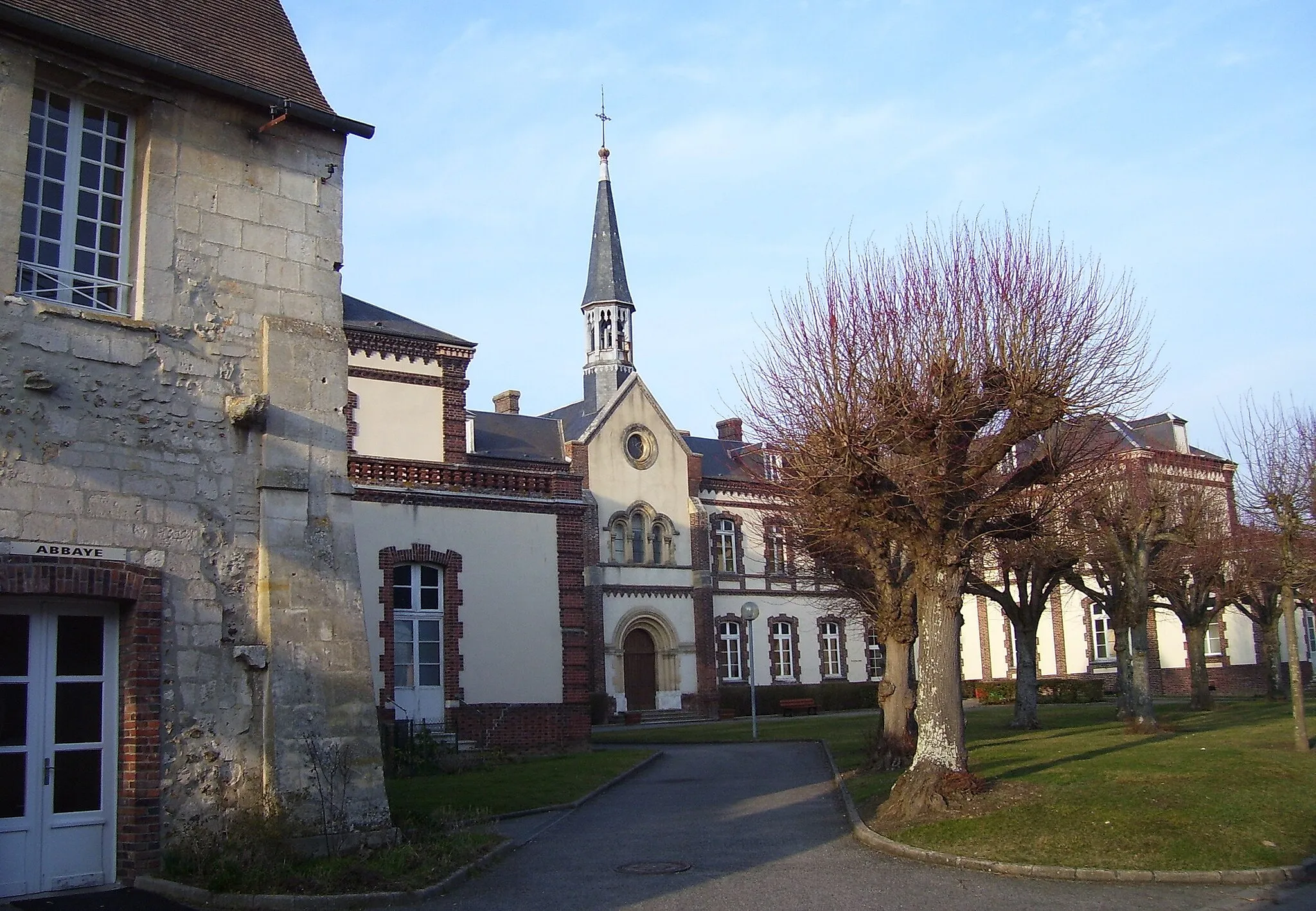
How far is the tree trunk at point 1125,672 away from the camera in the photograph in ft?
71.7

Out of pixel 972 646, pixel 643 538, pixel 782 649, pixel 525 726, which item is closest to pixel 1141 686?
pixel 525 726

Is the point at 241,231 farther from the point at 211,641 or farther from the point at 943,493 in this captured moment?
the point at 943,493

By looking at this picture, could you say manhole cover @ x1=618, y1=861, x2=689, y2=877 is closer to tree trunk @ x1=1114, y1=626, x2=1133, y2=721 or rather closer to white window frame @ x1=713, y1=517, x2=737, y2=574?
tree trunk @ x1=1114, y1=626, x2=1133, y2=721

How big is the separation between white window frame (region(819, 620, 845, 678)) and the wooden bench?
3985 mm

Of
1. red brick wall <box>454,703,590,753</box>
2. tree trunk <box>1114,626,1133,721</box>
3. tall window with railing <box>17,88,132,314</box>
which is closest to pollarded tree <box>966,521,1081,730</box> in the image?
tree trunk <box>1114,626,1133,721</box>

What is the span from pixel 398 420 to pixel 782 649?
1895 cm

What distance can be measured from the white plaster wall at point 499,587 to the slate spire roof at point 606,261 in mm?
21133

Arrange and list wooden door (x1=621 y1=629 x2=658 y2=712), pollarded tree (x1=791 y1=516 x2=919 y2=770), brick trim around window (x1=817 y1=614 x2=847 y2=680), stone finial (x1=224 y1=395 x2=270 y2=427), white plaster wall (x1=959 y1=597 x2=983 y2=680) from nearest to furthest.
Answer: stone finial (x1=224 y1=395 x2=270 y2=427)
pollarded tree (x1=791 y1=516 x2=919 y2=770)
wooden door (x1=621 y1=629 x2=658 y2=712)
brick trim around window (x1=817 y1=614 x2=847 y2=680)
white plaster wall (x1=959 y1=597 x2=983 y2=680)

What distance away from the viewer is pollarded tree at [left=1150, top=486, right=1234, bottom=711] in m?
26.8

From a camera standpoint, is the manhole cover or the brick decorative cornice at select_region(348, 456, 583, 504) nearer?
the manhole cover

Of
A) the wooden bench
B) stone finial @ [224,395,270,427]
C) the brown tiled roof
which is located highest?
the brown tiled roof

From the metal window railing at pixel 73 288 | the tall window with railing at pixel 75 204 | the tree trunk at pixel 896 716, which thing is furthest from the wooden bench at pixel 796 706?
the tall window with railing at pixel 75 204

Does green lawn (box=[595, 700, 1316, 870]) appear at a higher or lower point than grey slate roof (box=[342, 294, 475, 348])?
lower

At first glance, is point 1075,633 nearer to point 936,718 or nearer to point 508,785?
point 508,785
